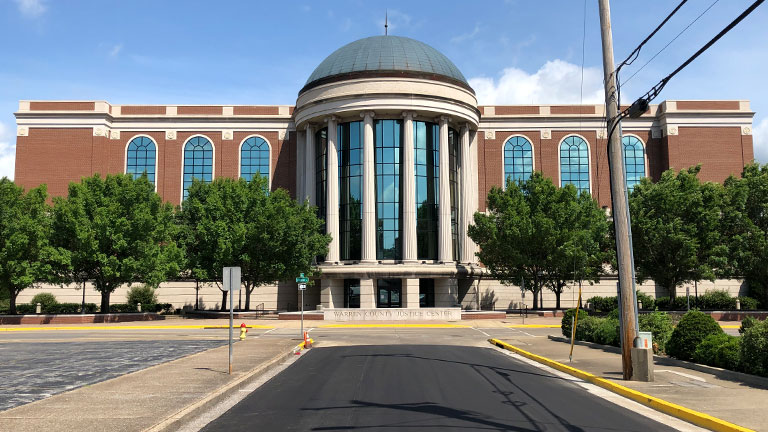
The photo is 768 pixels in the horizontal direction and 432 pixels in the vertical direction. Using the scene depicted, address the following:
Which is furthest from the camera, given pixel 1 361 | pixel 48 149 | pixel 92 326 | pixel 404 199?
pixel 48 149

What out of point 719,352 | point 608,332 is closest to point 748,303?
point 608,332

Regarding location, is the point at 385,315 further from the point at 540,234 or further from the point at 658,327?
the point at 658,327

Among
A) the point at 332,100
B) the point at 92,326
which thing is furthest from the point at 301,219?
the point at 92,326

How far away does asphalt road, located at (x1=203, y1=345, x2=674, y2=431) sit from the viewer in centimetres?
921

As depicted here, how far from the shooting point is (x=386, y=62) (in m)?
53.0

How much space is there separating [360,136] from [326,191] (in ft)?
18.7

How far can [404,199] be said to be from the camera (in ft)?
164

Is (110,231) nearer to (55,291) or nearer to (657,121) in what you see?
(55,291)

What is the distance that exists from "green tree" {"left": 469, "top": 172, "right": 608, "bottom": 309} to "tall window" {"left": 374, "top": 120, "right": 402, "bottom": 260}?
7037 millimetres

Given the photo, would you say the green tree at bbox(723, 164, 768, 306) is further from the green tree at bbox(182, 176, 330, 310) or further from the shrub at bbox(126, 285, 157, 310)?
the shrub at bbox(126, 285, 157, 310)

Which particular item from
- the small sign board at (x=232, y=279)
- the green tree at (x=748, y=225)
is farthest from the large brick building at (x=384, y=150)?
the small sign board at (x=232, y=279)

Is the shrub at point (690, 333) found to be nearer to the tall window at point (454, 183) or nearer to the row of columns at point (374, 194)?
the row of columns at point (374, 194)

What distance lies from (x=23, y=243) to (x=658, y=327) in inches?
1435

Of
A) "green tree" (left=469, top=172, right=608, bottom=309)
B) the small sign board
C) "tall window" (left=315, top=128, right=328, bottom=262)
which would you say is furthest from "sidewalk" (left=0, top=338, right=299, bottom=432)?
"tall window" (left=315, top=128, right=328, bottom=262)
